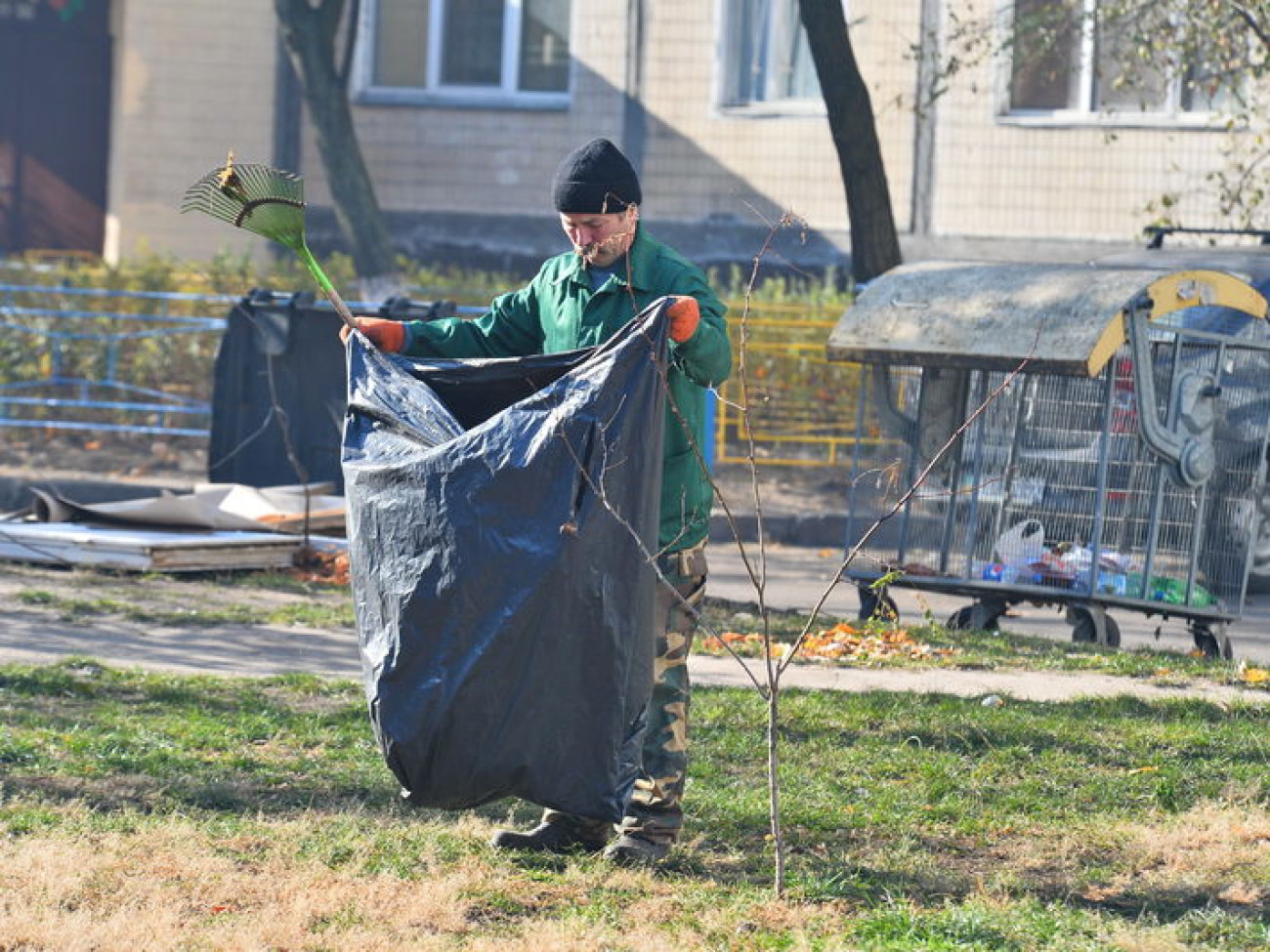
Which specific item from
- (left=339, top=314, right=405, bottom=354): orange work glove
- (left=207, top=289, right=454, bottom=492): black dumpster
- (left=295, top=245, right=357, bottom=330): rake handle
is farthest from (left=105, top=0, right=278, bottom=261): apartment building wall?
(left=295, top=245, right=357, bottom=330): rake handle

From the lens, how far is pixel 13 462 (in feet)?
55.1

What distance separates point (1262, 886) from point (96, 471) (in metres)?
13.0

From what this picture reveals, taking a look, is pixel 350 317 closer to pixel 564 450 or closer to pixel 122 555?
pixel 564 450

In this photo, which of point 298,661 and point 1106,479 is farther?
point 1106,479

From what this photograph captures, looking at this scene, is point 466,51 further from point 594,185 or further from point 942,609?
point 594,185

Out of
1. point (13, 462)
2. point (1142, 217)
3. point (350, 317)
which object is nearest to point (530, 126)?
→ point (1142, 217)

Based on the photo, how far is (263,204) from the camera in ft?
18.8

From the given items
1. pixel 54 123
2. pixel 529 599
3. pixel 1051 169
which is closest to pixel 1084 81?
pixel 1051 169

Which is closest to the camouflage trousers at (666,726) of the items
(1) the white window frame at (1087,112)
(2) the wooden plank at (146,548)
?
(2) the wooden plank at (146,548)

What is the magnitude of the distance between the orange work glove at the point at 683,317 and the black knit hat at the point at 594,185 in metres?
0.38

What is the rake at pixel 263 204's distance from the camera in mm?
5688

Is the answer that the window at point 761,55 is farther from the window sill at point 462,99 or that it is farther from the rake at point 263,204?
the rake at point 263,204

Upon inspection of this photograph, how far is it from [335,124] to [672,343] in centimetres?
1466

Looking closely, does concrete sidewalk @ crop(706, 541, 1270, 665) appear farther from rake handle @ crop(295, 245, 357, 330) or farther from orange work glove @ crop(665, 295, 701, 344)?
orange work glove @ crop(665, 295, 701, 344)
